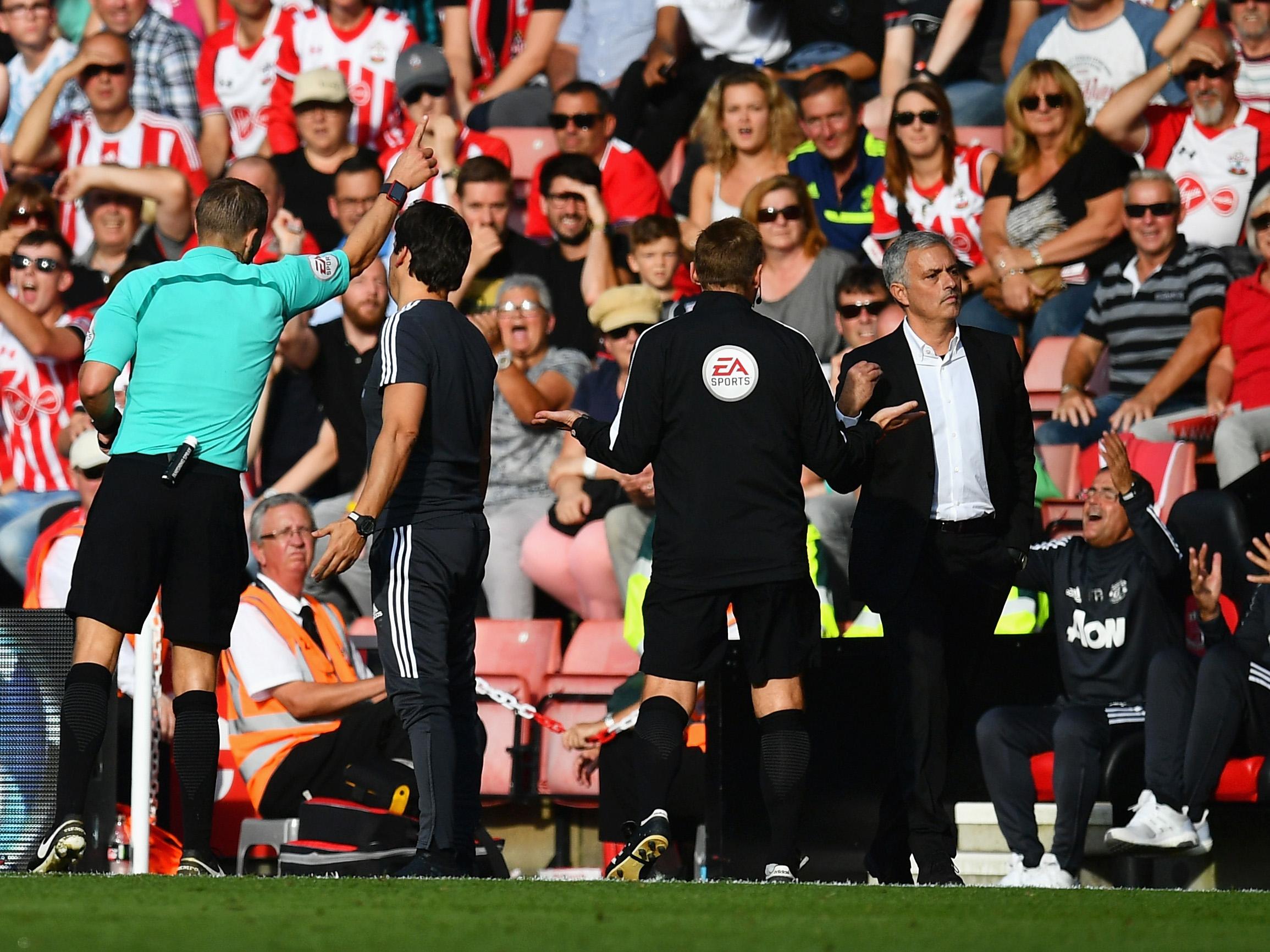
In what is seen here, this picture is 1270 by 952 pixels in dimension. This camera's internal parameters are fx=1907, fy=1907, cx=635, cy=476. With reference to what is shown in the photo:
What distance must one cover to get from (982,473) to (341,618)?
343 centimetres

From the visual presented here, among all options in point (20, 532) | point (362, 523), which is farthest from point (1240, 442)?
point (20, 532)

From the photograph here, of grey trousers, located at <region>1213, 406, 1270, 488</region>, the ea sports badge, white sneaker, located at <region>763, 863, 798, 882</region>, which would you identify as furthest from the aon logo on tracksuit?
the ea sports badge

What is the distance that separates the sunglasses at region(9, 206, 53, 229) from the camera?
11.1 m

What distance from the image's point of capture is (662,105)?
1179 cm

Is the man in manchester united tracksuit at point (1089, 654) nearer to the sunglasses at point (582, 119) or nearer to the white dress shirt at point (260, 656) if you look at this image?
the white dress shirt at point (260, 656)

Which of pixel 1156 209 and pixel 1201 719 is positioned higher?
pixel 1156 209

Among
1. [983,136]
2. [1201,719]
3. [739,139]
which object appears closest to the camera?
[1201,719]

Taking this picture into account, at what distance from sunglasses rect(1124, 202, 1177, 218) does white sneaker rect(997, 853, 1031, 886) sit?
3.55 metres

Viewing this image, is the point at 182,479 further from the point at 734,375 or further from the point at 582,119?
the point at 582,119

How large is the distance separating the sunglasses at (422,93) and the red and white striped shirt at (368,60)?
31 centimetres

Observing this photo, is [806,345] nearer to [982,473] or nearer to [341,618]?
[982,473]

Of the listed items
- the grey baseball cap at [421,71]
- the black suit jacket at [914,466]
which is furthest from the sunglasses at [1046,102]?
the black suit jacket at [914,466]

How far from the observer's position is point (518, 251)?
10586 millimetres

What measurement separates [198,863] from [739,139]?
19.8 feet
